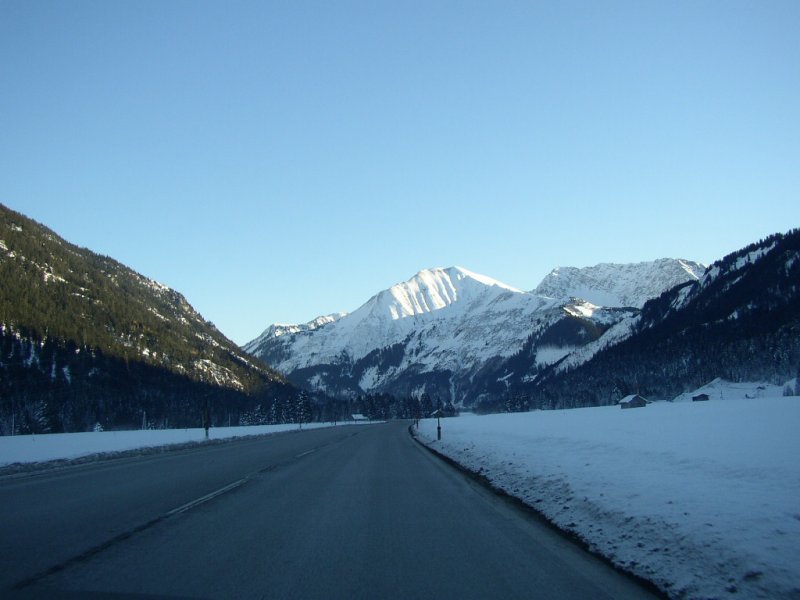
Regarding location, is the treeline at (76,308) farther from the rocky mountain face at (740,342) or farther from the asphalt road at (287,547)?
the rocky mountain face at (740,342)

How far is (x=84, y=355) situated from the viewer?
5113 inches

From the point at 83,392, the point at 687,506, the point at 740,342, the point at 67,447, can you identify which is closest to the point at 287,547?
the point at 687,506

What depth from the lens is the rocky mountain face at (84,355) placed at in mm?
110375

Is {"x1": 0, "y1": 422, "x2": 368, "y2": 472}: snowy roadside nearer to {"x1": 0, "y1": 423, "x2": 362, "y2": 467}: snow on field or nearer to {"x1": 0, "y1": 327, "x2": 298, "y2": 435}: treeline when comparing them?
{"x1": 0, "y1": 423, "x2": 362, "y2": 467}: snow on field

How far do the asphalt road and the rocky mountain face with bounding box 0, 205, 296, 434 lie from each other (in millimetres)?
99389

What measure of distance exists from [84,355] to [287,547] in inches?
5579

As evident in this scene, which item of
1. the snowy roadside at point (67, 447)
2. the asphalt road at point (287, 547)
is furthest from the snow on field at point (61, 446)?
the asphalt road at point (287, 547)

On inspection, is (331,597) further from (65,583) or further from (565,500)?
(565,500)

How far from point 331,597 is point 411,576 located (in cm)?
105

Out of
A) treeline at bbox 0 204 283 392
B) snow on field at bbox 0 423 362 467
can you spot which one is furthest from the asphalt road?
treeline at bbox 0 204 283 392

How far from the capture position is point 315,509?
34.6 ft

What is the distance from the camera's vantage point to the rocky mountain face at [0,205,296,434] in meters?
110

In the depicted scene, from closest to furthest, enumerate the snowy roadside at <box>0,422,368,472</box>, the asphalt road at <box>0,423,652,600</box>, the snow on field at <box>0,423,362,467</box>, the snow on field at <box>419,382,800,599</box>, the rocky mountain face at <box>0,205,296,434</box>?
the snow on field at <box>419,382,800,599</box> → the asphalt road at <box>0,423,652,600</box> → the snowy roadside at <box>0,422,368,472</box> → the snow on field at <box>0,423,362,467</box> → the rocky mountain face at <box>0,205,296,434</box>

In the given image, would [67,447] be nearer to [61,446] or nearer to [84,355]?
[61,446]
